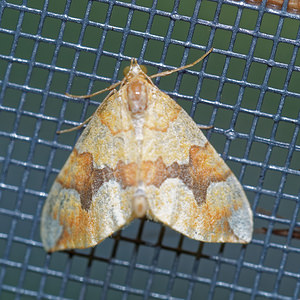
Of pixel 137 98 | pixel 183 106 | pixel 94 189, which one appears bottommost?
pixel 94 189

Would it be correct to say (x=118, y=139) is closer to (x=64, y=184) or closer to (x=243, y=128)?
(x=64, y=184)

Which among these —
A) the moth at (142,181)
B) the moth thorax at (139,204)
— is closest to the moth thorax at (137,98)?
the moth at (142,181)

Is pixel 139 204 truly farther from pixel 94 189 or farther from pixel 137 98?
pixel 137 98

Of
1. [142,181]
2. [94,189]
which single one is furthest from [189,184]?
[94,189]

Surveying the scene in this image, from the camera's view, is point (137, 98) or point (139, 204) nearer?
point (139, 204)

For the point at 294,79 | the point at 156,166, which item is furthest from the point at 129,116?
the point at 294,79

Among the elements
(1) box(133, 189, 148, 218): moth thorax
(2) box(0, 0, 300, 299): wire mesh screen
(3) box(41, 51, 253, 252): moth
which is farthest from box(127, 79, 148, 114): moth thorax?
(1) box(133, 189, 148, 218): moth thorax
